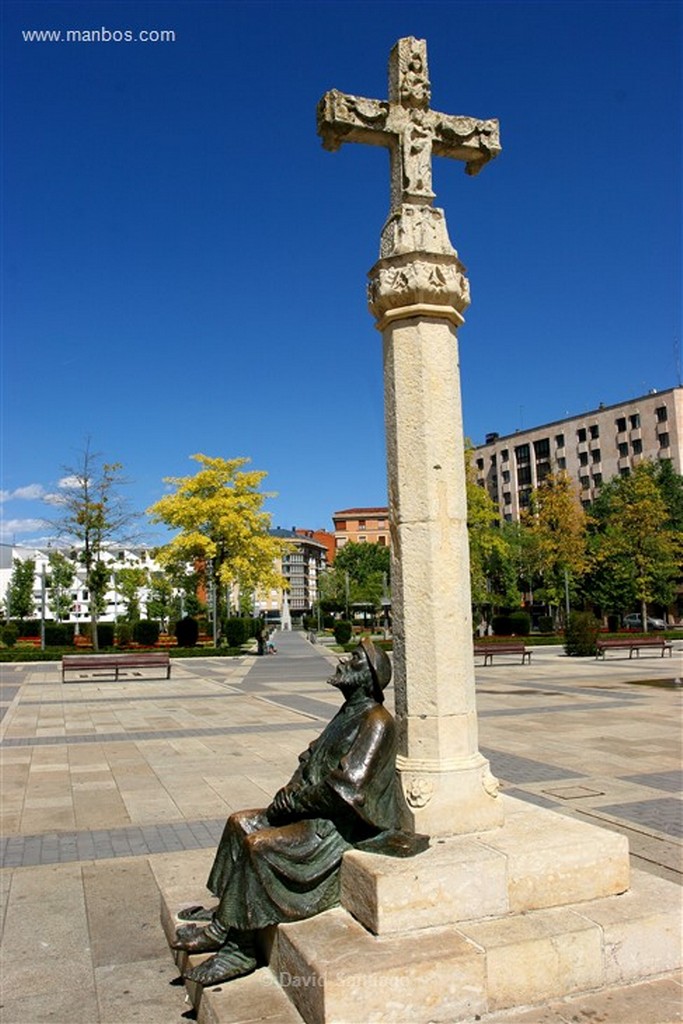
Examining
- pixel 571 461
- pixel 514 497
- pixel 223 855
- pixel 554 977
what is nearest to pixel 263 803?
pixel 223 855

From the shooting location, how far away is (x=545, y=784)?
8195 millimetres

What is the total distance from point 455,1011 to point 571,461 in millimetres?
74458

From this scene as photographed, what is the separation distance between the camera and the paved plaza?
13.3 ft

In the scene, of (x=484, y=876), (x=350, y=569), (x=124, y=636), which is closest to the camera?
(x=484, y=876)

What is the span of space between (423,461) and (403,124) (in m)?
2.03

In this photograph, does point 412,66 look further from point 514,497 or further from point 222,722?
point 514,497

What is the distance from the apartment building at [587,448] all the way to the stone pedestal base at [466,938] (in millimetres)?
54234

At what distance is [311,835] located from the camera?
12.7 feet

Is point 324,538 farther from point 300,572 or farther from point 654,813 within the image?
point 654,813

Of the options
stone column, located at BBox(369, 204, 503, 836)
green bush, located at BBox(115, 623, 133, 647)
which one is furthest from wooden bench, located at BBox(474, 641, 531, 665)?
stone column, located at BBox(369, 204, 503, 836)

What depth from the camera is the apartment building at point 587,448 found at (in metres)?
63.8

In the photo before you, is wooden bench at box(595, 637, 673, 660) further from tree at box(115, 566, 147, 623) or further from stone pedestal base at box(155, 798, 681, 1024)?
tree at box(115, 566, 147, 623)

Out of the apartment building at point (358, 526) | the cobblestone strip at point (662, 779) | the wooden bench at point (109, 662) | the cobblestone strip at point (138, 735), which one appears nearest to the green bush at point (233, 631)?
the wooden bench at point (109, 662)

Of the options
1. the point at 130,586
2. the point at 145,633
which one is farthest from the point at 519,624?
the point at 130,586
